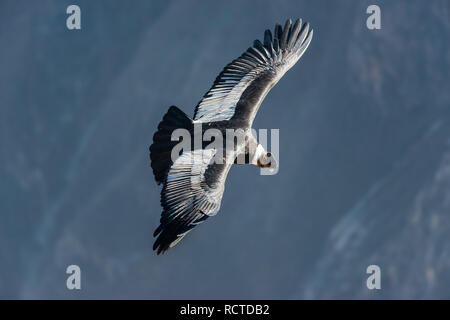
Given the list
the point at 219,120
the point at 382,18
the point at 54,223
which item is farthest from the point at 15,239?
the point at 219,120

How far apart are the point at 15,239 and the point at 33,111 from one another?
6.17 m

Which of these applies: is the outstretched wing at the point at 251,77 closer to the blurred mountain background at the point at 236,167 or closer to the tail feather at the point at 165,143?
the tail feather at the point at 165,143

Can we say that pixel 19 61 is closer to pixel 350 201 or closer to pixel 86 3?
pixel 86 3

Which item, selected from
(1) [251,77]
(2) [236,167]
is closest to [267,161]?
(1) [251,77]

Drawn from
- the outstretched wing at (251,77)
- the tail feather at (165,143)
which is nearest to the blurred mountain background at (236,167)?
the outstretched wing at (251,77)

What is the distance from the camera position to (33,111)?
193ft

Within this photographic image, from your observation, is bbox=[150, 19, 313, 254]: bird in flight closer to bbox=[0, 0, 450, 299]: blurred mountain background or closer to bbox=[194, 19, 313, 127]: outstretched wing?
bbox=[194, 19, 313, 127]: outstretched wing

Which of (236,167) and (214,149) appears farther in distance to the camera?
(236,167)

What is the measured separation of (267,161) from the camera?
30500 mm

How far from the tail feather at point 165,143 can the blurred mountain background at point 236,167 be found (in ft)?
79.1

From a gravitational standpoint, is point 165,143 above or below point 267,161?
below

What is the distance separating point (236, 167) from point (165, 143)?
24549mm

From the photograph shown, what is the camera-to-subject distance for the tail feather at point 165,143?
93.2 ft

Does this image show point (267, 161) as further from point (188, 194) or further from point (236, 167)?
point (236, 167)
